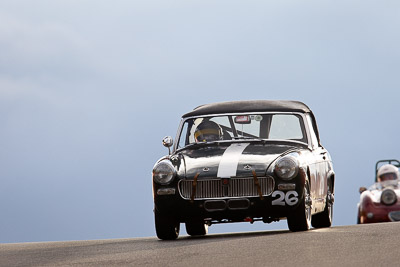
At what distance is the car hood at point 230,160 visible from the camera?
10.4 metres

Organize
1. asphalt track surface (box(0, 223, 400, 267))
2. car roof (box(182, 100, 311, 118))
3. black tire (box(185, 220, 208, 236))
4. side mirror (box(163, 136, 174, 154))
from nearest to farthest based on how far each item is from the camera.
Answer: asphalt track surface (box(0, 223, 400, 267)), side mirror (box(163, 136, 174, 154)), car roof (box(182, 100, 311, 118)), black tire (box(185, 220, 208, 236))

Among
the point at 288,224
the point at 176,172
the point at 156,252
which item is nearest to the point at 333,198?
the point at 288,224

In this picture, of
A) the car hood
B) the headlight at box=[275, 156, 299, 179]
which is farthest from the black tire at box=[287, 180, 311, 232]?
the car hood

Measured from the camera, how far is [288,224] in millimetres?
10797

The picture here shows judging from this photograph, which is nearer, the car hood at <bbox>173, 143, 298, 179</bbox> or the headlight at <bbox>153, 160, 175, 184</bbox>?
the car hood at <bbox>173, 143, 298, 179</bbox>

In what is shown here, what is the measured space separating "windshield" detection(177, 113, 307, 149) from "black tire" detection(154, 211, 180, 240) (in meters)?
1.61

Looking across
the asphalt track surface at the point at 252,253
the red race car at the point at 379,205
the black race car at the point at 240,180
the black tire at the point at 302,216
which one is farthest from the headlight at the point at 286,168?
the red race car at the point at 379,205

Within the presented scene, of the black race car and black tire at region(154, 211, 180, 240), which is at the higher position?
the black race car

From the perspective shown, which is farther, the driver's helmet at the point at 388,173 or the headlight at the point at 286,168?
the driver's helmet at the point at 388,173

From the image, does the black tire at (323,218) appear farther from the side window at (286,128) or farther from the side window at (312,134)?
the side window at (286,128)

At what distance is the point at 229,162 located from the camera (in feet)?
34.7

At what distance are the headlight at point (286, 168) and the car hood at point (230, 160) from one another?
14cm

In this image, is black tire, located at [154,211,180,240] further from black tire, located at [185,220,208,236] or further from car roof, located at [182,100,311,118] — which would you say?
car roof, located at [182,100,311,118]

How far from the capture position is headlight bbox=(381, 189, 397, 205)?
61.0ft
